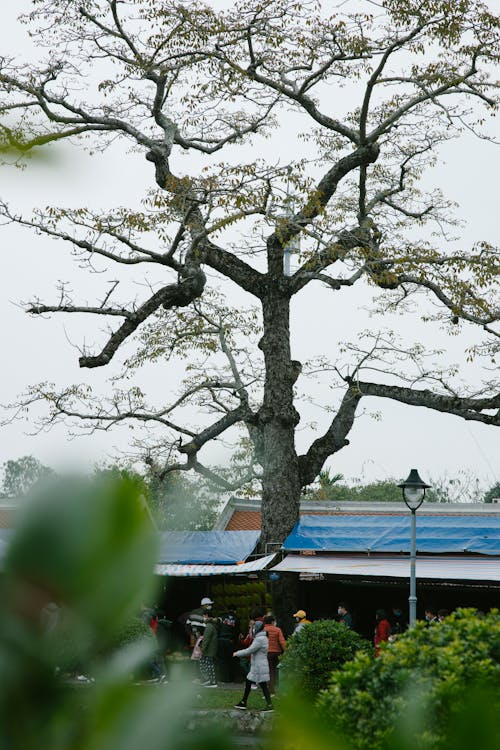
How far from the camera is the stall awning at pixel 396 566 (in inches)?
510

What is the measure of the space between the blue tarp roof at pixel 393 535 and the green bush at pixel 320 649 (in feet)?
9.15

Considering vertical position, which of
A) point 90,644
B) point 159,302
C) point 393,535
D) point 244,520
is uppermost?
point 159,302

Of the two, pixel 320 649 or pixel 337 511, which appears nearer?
pixel 320 649

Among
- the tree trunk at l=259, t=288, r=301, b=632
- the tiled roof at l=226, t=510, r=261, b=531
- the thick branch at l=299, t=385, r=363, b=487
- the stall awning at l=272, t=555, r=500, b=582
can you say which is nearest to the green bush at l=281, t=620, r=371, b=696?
the stall awning at l=272, t=555, r=500, b=582

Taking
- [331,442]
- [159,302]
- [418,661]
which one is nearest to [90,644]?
[418,661]

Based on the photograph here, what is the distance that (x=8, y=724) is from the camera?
0.34m

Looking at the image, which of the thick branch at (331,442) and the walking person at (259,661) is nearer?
the walking person at (259,661)

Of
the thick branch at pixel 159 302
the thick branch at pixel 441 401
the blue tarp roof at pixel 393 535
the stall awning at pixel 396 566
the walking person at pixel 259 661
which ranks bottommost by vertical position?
the walking person at pixel 259 661

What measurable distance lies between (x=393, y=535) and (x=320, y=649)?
366 centimetres

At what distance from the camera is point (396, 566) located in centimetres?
1388

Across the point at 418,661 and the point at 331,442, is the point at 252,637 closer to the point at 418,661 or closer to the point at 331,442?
the point at 331,442

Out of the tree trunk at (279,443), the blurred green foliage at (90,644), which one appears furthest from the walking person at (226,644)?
the blurred green foliage at (90,644)

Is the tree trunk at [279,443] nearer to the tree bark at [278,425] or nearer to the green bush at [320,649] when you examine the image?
the tree bark at [278,425]

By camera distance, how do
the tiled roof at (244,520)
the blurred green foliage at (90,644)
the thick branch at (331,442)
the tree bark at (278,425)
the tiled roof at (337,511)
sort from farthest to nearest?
the tiled roof at (244,520)
the tiled roof at (337,511)
the thick branch at (331,442)
the tree bark at (278,425)
the blurred green foliage at (90,644)
